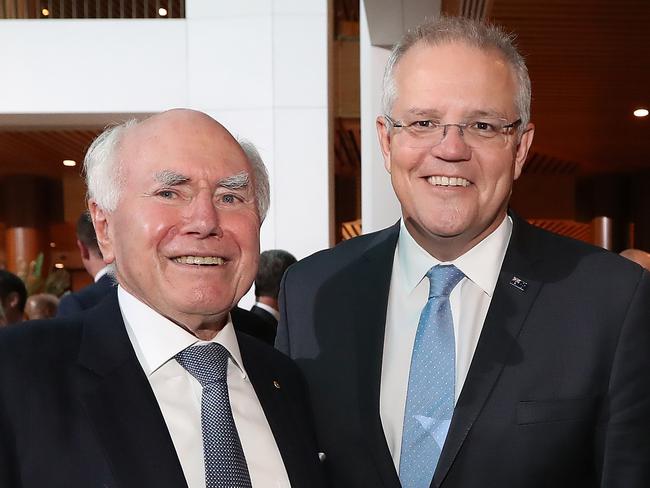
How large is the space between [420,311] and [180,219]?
641 millimetres

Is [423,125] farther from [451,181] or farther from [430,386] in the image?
[430,386]

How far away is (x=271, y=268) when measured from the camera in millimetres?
4617

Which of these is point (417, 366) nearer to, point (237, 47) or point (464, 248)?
point (464, 248)

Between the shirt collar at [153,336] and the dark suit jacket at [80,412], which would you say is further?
the shirt collar at [153,336]

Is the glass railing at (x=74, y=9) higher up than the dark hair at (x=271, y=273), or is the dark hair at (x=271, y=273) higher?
the glass railing at (x=74, y=9)

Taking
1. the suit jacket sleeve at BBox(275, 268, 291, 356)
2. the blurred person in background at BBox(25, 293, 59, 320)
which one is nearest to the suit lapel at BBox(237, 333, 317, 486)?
the suit jacket sleeve at BBox(275, 268, 291, 356)

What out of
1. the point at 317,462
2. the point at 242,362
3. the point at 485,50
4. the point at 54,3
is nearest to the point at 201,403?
the point at 242,362

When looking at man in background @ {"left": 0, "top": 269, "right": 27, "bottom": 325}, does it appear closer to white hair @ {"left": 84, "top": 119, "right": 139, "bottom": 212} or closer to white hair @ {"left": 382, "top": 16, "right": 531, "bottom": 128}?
white hair @ {"left": 84, "top": 119, "right": 139, "bottom": 212}

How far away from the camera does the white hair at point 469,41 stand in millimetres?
1828

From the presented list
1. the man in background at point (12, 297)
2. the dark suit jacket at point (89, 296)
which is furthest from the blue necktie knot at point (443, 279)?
the man in background at point (12, 297)

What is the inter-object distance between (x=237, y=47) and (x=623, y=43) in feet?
11.7

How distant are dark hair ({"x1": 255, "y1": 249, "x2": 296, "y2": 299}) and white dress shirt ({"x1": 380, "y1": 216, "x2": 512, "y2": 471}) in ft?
8.64

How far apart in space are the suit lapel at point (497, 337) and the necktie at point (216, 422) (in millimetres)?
442

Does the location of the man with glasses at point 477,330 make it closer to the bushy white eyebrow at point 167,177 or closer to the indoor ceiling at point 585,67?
the bushy white eyebrow at point 167,177
